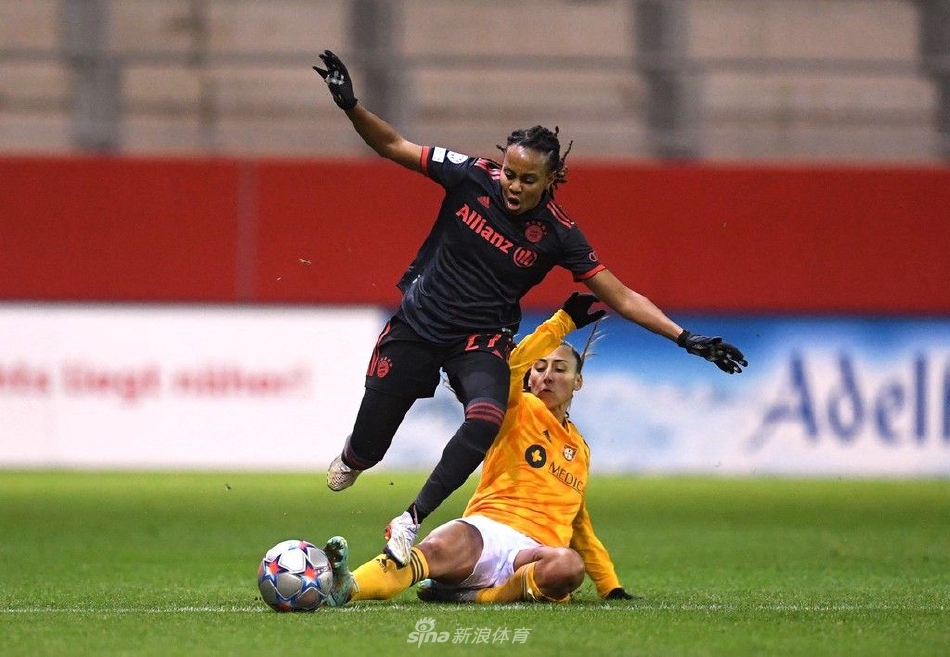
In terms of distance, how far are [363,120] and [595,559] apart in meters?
1.93

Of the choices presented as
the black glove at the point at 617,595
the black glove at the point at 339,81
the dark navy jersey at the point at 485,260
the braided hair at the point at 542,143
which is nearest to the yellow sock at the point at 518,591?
the black glove at the point at 617,595

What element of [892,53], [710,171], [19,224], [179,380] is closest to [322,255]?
[179,380]

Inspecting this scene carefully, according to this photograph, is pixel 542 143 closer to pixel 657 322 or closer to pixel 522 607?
pixel 657 322

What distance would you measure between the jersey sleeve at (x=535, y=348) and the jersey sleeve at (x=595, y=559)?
0.54 metres

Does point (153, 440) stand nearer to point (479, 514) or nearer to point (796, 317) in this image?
point (796, 317)

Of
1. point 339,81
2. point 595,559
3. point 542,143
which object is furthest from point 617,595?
point 339,81

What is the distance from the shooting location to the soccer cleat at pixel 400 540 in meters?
5.51

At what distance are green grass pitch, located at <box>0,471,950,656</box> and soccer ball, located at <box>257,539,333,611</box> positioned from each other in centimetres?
7

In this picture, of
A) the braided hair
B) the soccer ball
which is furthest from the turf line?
the braided hair

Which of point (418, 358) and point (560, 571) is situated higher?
point (418, 358)

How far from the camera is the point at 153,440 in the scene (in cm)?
1455

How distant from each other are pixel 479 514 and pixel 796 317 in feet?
32.2

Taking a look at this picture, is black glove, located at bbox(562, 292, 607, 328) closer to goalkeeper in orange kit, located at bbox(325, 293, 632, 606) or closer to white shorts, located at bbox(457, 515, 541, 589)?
goalkeeper in orange kit, located at bbox(325, 293, 632, 606)

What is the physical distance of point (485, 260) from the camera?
6.20m
